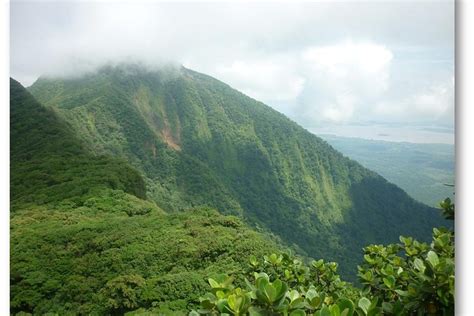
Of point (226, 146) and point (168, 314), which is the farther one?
point (226, 146)

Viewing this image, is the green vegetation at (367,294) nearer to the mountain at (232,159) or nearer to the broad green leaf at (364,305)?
the broad green leaf at (364,305)

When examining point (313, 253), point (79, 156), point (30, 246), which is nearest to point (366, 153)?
point (313, 253)

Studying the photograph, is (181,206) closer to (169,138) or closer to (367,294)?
(169,138)

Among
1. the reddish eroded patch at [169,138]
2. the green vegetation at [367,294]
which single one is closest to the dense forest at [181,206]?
the green vegetation at [367,294]

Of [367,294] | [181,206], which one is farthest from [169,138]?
[367,294]

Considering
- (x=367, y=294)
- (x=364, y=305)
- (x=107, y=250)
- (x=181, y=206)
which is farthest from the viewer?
(x=181, y=206)

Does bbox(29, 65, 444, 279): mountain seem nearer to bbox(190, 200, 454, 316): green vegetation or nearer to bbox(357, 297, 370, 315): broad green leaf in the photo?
bbox(190, 200, 454, 316): green vegetation

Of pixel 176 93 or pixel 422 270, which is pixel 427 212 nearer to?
pixel 176 93
